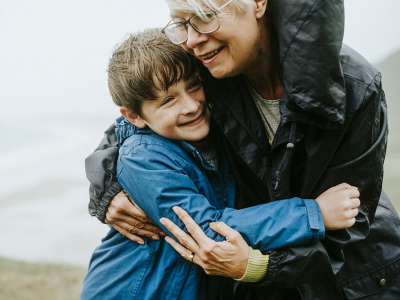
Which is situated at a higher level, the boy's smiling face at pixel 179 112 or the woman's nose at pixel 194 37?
the woman's nose at pixel 194 37

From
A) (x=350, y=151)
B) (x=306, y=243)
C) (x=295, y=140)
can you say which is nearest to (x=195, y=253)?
(x=306, y=243)

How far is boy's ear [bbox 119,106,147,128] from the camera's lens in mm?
2094

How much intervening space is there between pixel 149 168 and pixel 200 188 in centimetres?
25

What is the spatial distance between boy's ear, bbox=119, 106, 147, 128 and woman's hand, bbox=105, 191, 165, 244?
319mm

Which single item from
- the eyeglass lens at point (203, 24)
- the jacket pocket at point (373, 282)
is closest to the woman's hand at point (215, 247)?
the jacket pocket at point (373, 282)

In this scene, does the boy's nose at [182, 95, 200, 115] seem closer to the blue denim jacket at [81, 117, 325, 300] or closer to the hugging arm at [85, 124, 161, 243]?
the blue denim jacket at [81, 117, 325, 300]

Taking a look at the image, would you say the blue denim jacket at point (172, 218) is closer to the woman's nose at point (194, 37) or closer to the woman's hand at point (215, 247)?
the woman's hand at point (215, 247)

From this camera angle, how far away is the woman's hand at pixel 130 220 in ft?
6.59

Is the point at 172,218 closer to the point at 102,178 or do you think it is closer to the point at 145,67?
the point at 102,178

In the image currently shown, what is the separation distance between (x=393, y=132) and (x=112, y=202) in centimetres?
674

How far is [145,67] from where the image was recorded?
1.94m

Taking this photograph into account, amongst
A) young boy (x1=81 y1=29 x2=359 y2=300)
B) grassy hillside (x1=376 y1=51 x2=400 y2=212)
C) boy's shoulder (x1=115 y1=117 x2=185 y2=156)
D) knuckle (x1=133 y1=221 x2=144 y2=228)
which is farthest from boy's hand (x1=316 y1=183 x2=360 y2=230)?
grassy hillside (x1=376 y1=51 x2=400 y2=212)

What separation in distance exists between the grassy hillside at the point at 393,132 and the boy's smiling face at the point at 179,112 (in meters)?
2.65

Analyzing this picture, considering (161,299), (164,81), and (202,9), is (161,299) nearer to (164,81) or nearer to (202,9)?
(164,81)
